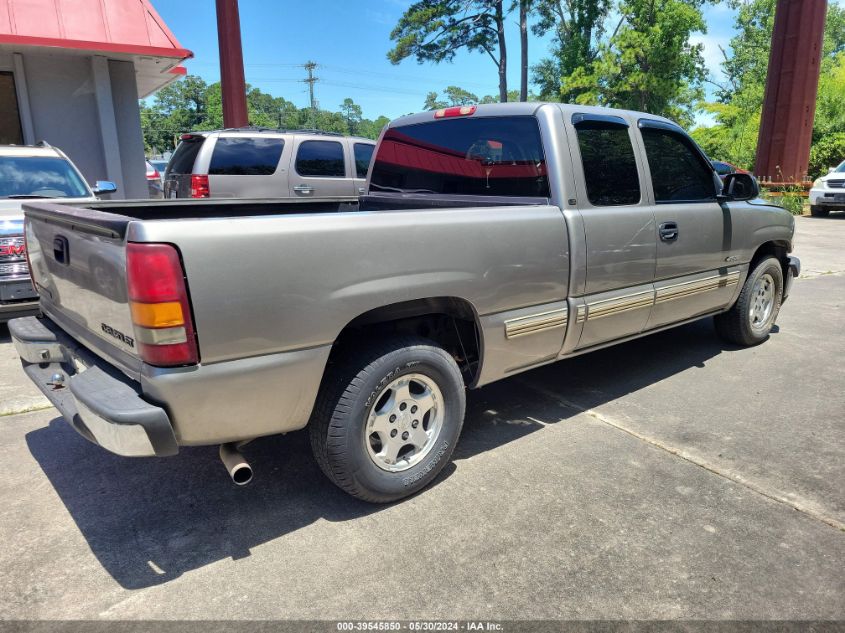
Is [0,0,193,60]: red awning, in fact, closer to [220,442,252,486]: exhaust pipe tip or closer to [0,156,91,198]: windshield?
[0,156,91,198]: windshield

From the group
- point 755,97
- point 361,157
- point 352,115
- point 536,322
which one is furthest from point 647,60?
point 352,115

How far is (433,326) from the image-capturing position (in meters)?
3.41

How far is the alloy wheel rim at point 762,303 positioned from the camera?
17.5 ft

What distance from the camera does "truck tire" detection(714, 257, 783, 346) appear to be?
5203 millimetres

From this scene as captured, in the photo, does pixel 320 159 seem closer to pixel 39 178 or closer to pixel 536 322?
pixel 39 178

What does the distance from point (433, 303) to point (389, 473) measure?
2.79 feet

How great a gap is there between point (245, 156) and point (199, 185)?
77cm

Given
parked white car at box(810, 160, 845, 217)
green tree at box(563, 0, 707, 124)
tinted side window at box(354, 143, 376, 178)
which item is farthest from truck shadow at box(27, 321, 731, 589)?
green tree at box(563, 0, 707, 124)

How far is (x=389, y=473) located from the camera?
2.92m

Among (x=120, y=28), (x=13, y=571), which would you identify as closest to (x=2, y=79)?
(x=120, y=28)

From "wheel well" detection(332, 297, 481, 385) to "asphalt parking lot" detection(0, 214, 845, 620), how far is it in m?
0.59

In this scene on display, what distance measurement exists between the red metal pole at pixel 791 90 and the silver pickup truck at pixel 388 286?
1833cm

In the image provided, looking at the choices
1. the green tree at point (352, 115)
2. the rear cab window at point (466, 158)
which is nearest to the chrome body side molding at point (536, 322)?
the rear cab window at point (466, 158)

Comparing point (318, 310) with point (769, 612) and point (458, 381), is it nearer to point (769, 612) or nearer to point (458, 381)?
point (458, 381)
